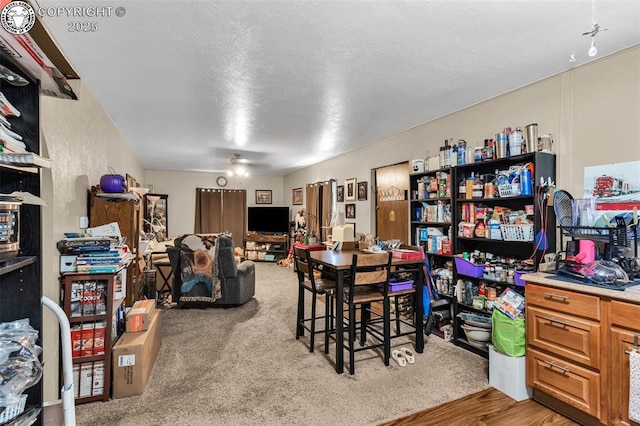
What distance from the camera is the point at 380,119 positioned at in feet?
12.5

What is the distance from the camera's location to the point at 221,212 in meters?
8.64

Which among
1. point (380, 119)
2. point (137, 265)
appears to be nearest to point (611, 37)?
point (380, 119)

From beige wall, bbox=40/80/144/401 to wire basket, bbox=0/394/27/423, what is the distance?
1.09 metres

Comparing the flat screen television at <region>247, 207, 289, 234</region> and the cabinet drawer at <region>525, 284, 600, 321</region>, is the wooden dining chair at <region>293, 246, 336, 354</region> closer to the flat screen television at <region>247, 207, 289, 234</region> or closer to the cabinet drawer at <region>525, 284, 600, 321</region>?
the cabinet drawer at <region>525, 284, 600, 321</region>

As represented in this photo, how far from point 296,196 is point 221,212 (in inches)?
83.9

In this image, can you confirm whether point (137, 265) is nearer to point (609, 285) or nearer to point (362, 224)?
point (362, 224)

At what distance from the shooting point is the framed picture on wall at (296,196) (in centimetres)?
812

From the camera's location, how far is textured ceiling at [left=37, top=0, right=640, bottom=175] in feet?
5.89

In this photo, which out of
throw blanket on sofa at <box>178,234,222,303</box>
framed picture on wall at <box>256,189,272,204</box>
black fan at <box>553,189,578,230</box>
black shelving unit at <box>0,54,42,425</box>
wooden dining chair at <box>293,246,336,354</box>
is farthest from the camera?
framed picture on wall at <box>256,189,272,204</box>

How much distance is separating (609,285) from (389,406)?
5.19ft

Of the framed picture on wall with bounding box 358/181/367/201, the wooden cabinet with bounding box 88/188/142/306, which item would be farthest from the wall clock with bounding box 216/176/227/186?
the wooden cabinet with bounding box 88/188/142/306

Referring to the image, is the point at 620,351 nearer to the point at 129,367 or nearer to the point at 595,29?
the point at 595,29

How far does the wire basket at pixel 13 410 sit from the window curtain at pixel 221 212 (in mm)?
7419

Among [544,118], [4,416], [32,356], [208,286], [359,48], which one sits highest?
[359,48]
